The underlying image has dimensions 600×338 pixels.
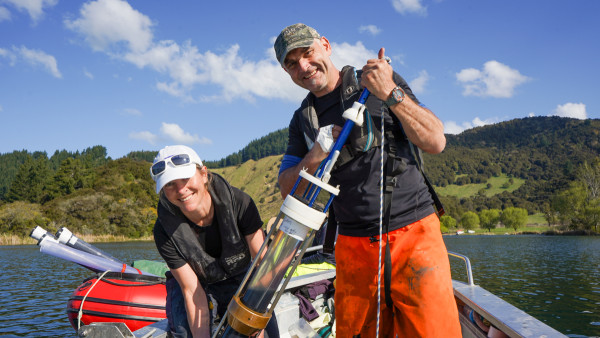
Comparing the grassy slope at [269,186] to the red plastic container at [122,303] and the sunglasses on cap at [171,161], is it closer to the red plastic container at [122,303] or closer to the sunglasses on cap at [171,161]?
the red plastic container at [122,303]

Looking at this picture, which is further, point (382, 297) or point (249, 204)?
point (249, 204)

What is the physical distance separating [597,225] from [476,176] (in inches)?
3671

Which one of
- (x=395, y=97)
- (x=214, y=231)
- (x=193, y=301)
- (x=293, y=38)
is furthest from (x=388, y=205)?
(x=193, y=301)

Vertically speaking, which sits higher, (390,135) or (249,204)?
(390,135)

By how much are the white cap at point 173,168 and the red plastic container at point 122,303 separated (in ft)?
17.6

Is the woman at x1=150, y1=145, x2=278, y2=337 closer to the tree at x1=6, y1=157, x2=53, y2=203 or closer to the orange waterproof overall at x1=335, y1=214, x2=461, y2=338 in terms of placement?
the orange waterproof overall at x1=335, y1=214, x2=461, y2=338

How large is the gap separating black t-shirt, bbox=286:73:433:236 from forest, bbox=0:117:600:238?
0.66m

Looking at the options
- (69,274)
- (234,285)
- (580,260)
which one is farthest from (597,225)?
(234,285)

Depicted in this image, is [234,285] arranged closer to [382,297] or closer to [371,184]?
[382,297]

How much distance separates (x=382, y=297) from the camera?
245 cm

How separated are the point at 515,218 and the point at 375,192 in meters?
125

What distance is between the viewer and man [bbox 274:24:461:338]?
2.16 meters

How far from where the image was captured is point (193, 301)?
3.46m

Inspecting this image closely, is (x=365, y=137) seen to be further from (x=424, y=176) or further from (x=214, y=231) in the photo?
(x=214, y=231)
